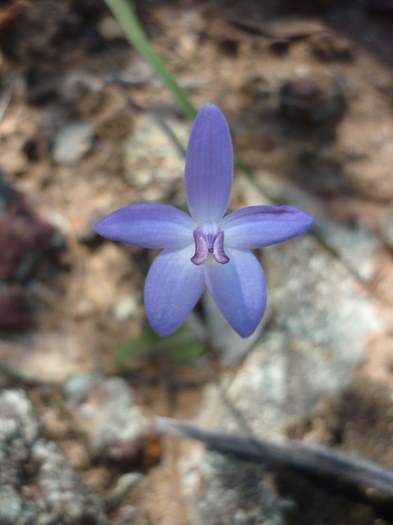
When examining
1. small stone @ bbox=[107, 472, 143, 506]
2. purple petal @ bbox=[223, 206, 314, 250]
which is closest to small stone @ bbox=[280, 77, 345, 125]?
purple petal @ bbox=[223, 206, 314, 250]

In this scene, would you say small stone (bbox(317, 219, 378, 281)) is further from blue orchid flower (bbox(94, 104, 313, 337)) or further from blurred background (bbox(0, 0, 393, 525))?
blue orchid flower (bbox(94, 104, 313, 337))

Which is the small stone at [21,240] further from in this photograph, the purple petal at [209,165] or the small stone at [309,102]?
the small stone at [309,102]

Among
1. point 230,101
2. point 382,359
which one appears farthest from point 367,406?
point 230,101

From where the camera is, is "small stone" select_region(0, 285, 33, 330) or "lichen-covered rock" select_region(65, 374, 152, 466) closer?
"lichen-covered rock" select_region(65, 374, 152, 466)

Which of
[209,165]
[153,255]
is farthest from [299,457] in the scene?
[209,165]

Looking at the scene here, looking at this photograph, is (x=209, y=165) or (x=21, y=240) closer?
(x=209, y=165)

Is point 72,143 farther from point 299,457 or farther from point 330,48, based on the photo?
point 299,457
